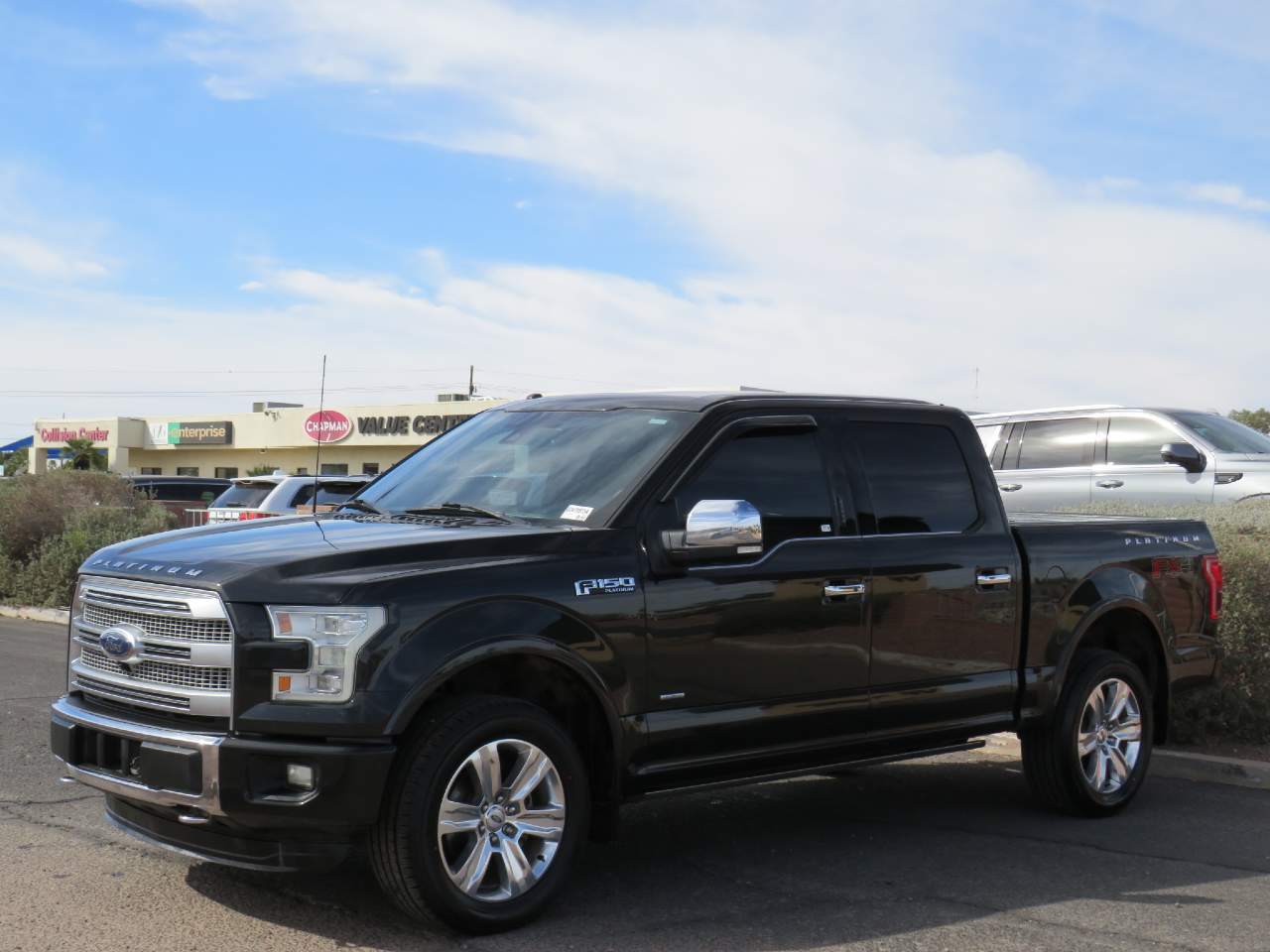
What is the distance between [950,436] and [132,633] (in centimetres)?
392

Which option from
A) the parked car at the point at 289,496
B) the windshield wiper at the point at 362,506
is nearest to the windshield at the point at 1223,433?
the parked car at the point at 289,496

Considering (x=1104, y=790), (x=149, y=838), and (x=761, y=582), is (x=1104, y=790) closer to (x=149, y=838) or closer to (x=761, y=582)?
(x=761, y=582)

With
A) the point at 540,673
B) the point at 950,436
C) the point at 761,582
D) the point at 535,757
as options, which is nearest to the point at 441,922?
the point at 535,757

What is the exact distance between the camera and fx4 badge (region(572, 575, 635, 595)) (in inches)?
207

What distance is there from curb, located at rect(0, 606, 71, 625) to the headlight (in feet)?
41.3

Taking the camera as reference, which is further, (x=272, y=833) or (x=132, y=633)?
(x=132, y=633)

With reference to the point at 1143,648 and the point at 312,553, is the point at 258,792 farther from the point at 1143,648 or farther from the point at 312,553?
the point at 1143,648

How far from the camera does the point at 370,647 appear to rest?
15.5 feet

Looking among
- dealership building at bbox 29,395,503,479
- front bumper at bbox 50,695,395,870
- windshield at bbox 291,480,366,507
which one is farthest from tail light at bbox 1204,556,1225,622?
dealership building at bbox 29,395,503,479

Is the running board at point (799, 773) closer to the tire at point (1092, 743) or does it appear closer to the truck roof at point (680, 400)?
the tire at point (1092, 743)

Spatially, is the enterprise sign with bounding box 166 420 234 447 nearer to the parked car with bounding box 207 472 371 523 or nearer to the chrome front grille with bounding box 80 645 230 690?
the parked car with bounding box 207 472 371 523

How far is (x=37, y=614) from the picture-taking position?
16750 mm

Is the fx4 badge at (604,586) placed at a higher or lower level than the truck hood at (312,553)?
lower

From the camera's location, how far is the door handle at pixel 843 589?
5984 millimetres
